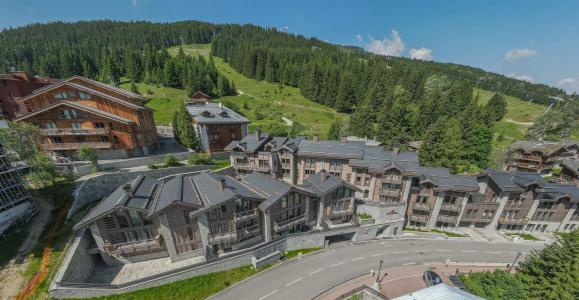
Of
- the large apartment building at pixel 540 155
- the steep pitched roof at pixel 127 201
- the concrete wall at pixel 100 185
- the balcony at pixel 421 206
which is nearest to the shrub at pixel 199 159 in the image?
the concrete wall at pixel 100 185

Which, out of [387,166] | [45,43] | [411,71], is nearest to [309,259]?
[387,166]

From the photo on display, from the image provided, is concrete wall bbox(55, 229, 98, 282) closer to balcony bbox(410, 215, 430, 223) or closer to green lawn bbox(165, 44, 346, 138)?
balcony bbox(410, 215, 430, 223)

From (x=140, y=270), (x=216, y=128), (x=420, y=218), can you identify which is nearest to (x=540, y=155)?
(x=420, y=218)

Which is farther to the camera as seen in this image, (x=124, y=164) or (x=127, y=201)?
(x=124, y=164)

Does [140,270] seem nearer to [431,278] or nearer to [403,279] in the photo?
[403,279]

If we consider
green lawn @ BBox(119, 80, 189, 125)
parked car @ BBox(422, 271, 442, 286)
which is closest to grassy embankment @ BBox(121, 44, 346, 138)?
green lawn @ BBox(119, 80, 189, 125)

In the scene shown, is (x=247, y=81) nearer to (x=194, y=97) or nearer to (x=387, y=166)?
(x=194, y=97)
